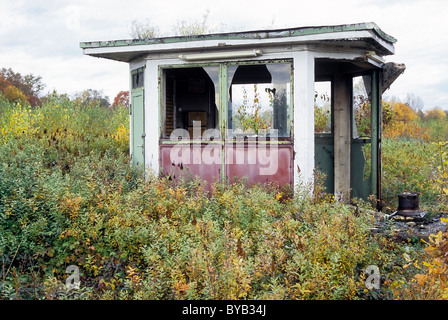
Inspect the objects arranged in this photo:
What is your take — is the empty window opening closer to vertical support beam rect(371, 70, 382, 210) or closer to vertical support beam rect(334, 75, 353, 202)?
vertical support beam rect(334, 75, 353, 202)

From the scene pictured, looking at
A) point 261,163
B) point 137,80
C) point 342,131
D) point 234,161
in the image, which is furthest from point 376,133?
point 137,80

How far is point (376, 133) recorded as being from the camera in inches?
369

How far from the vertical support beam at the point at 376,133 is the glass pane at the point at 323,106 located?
104 centimetres

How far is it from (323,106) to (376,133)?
139cm

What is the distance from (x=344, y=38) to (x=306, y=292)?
4.79 metres

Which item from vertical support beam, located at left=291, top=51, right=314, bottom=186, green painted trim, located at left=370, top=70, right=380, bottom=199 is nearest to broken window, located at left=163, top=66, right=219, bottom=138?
vertical support beam, located at left=291, top=51, right=314, bottom=186

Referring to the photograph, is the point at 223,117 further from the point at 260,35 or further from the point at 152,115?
the point at 260,35

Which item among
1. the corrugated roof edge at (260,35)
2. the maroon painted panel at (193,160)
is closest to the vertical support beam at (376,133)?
the corrugated roof edge at (260,35)

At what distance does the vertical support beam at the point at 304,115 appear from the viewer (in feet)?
26.7

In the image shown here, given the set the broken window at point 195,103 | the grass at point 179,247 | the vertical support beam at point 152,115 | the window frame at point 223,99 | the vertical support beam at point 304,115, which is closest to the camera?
the grass at point 179,247

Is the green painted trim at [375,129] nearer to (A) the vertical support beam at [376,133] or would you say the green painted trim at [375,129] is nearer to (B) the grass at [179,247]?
(A) the vertical support beam at [376,133]

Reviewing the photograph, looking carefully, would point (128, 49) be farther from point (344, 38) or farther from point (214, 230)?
point (214, 230)

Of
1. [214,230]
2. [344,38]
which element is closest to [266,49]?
[344,38]

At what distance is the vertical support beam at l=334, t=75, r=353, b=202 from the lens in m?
10.0
